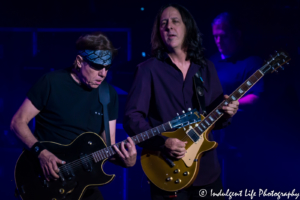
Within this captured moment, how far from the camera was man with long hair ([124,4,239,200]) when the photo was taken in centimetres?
228

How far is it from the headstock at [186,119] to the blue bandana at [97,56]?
97cm

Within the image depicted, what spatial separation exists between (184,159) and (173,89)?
619mm

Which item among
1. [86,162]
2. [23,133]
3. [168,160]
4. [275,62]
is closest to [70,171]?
[86,162]

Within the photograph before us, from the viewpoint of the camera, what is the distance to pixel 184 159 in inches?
87.7

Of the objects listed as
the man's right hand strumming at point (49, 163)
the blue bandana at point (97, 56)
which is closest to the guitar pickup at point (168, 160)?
the man's right hand strumming at point (49, 163)

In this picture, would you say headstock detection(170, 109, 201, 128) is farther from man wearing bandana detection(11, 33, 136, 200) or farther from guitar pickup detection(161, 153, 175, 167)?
man wearing bandana detection(11, 33, 136, 200)

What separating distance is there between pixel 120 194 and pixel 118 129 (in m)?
1.04

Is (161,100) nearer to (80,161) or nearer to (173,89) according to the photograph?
(173,89)

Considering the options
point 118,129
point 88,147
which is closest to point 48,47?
point 118,129

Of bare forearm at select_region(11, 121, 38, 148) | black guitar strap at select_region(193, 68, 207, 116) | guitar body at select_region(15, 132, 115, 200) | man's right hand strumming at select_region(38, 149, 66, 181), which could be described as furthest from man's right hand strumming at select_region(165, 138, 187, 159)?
bare forearm at select_region(11, 121, 38, 148)

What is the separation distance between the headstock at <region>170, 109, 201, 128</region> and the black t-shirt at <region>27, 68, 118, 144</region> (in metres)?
0.91

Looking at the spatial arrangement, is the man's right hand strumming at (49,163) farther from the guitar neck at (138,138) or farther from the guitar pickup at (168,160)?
the guitar pickup at (168,160)

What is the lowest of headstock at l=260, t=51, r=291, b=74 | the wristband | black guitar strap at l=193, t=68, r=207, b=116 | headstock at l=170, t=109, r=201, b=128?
the wristband

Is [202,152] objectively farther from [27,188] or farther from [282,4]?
[282,4]
